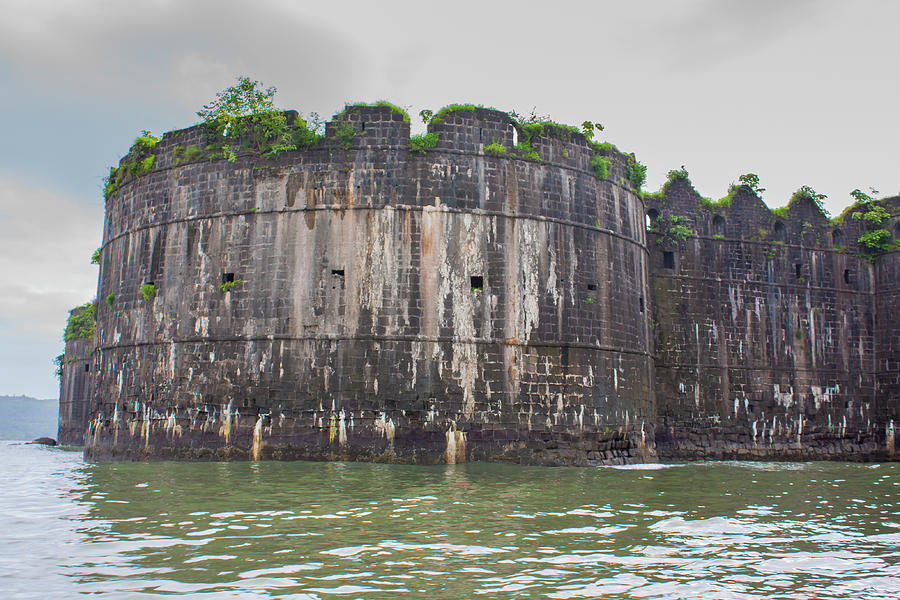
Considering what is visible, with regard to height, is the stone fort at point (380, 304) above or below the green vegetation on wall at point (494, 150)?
below

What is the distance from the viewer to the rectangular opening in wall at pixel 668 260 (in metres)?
22.2

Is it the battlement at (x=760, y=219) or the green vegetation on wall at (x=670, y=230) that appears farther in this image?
the battlement at (x=760, y=219)

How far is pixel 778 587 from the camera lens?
254 inches

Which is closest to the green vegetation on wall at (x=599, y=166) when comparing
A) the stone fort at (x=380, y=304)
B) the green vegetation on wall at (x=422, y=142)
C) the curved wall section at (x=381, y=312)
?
the stone fort at (x=380, y=304)

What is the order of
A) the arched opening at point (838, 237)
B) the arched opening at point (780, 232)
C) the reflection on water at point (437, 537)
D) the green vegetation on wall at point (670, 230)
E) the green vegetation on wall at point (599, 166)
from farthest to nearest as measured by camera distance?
the arched opening at point (838, 237), the arched opening at point (780, 232), the green vegetation on wall at point (670, 230), the green vegetation on wall at point (599, 166), the reflection on water at point (437, 537)

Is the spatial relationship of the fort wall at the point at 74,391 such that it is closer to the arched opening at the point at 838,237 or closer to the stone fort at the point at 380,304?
the stone fort at the point at 380,304

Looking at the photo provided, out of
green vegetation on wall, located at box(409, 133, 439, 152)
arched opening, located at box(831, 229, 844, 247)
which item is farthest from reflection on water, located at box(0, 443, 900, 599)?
arched opening, located at box(831, 229, 844, 247)

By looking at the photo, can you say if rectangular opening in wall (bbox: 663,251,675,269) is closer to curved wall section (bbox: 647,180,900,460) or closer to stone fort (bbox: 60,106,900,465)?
curved wall section (bbox: 647,180,900,460)

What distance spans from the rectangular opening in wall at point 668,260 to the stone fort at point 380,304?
2.79 metres

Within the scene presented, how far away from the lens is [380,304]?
16203 mm

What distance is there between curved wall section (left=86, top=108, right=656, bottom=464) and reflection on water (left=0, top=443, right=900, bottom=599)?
2.25 m

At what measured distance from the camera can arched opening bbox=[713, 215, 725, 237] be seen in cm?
2284

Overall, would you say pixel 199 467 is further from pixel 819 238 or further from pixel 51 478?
pixel 819 238

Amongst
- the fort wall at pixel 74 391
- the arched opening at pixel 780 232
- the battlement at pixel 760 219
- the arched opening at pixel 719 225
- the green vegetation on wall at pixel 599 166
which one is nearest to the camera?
the green vegetation on wall at pixel 599 166
